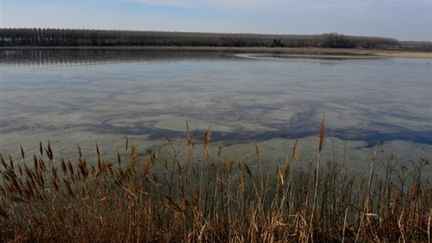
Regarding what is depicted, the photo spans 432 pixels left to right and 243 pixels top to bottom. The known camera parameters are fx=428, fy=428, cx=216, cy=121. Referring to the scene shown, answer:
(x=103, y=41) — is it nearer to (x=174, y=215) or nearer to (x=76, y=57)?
(x=76, y=57)

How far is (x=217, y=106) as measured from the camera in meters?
8.34

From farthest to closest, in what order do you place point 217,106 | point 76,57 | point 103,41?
point 103,41 → point 76,57 → point 217,106

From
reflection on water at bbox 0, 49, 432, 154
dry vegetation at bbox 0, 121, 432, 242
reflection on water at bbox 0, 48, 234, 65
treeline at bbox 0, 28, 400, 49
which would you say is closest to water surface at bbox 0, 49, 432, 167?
reflection on water at bbox 0, 49, 432, 154

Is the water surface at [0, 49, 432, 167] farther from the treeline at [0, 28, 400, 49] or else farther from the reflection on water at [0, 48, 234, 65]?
the treeline at [0, 28, 400, 49]

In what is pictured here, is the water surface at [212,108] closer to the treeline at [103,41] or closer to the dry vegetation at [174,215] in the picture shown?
the dry vegetation at [174,215]

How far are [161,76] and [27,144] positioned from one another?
831cm

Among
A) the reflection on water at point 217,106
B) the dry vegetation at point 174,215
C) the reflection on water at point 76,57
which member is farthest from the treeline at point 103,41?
the dry vegetation at point 174,215

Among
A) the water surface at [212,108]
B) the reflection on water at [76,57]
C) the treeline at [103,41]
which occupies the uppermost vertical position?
the treeline at [103,41]

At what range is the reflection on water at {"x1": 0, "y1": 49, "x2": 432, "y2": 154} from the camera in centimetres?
643

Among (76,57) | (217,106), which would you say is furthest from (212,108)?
(76,57)

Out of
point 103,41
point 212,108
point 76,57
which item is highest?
point 103,41

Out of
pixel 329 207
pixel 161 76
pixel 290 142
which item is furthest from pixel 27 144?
pixel 161 76

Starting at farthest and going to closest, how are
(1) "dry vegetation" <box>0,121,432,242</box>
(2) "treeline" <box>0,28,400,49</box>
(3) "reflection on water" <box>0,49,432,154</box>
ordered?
(2) "treeline" <box>0,28,400,49</box>, (3) "reflection on water" <box>0,49,432,154</box>, (1) "dry vegetation" <box>0,121,432,242</box>

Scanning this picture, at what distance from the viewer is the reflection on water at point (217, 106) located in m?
6.43
